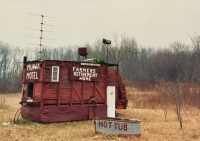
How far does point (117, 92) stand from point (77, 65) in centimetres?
420

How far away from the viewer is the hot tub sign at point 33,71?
16.0 metres

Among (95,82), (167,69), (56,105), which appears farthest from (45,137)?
(167,69)

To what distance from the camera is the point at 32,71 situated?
16.6 m

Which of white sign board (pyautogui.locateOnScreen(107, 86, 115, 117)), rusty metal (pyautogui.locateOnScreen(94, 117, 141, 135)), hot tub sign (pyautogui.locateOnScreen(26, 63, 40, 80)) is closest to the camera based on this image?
rusty metal (pyautogui.locateOnScreen(94, 117, 141, 135))

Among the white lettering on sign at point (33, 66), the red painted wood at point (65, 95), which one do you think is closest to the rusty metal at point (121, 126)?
the red painted wood at point (65, 95)

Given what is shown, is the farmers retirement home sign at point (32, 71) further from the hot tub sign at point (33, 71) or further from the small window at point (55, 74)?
the small window at point (55, 74)

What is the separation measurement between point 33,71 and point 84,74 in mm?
3265

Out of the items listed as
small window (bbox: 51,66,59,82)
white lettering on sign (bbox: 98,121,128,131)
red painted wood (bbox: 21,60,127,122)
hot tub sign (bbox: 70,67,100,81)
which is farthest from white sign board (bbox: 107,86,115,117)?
white lettering on sign (bbox: 98,121,128,131)

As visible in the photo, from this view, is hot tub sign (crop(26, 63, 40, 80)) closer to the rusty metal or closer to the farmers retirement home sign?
the farmers retirement home sign

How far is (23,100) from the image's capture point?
17.1 metres

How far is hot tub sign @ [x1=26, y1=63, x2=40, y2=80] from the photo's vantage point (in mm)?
16047

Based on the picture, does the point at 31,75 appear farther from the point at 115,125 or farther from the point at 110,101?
the point at 115,125

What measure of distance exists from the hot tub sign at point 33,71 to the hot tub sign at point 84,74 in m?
2.10

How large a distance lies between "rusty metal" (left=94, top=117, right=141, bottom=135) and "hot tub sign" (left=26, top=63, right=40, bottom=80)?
6.27m
